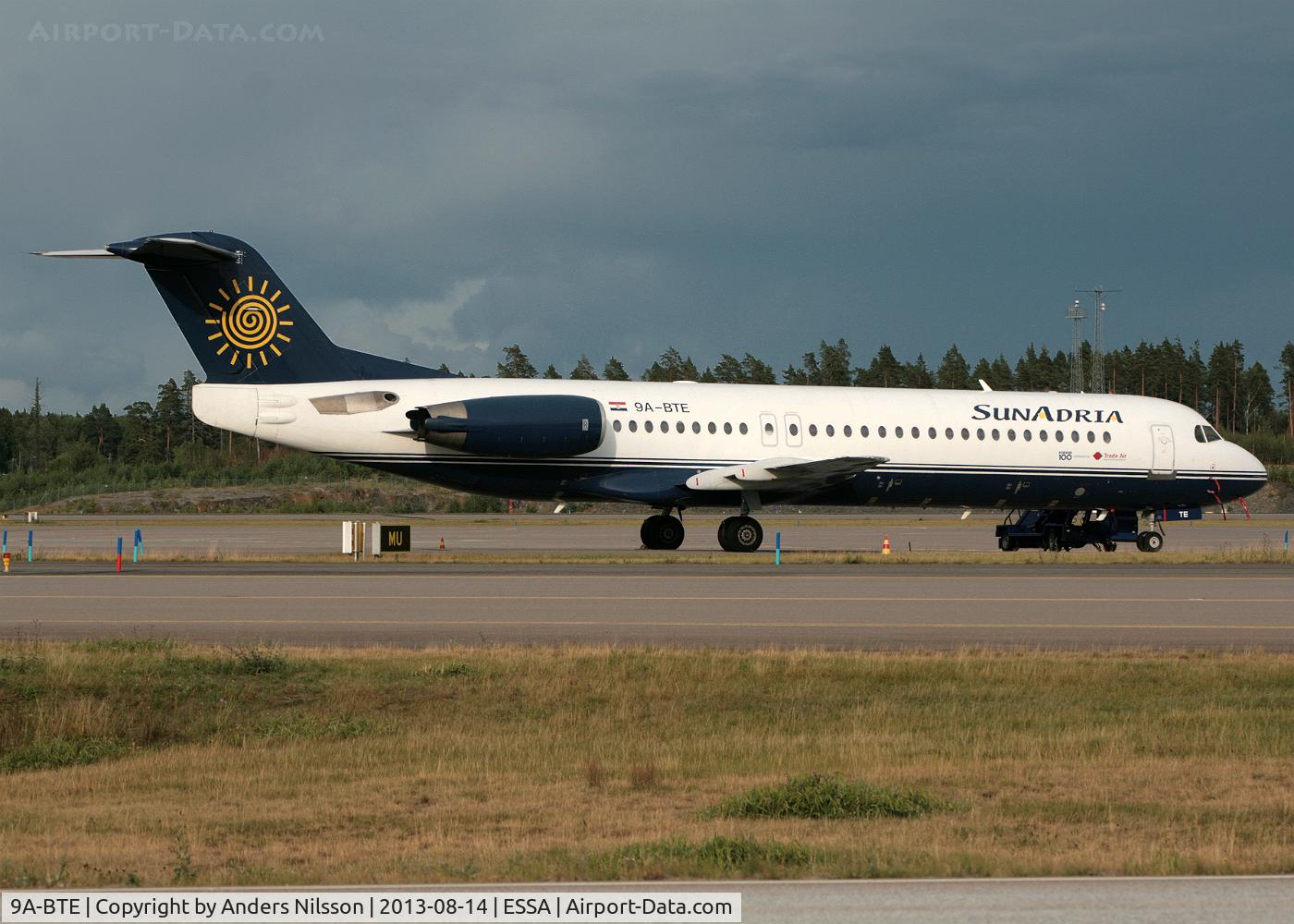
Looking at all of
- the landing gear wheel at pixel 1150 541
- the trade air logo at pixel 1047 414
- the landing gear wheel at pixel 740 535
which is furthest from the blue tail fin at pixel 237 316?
the landing gear wheel at pixel 1150 541

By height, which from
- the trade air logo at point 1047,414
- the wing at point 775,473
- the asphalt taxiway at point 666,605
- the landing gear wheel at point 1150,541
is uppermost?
the trade air logo at point 1047,414

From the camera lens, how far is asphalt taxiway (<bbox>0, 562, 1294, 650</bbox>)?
18453mm

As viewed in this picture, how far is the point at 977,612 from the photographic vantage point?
21.3 m

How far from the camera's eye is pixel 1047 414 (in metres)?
38.4

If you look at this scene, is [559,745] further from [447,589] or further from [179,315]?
[179,315]

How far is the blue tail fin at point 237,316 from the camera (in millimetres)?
32750

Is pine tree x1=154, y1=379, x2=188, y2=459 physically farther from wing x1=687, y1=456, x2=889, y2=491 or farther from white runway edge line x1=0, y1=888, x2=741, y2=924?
white runway edge line x1=0, y1=888, x2=741, y2=924

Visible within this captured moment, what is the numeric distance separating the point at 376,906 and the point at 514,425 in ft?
87.0

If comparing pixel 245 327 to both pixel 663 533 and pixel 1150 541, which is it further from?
pixel 1150 541

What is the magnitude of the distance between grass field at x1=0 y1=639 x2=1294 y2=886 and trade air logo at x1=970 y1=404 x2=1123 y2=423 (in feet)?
70.5

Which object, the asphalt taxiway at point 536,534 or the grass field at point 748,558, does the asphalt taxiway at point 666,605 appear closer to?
the grass field at point 748,558

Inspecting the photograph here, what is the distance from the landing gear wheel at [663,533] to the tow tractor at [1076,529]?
969 centimetres

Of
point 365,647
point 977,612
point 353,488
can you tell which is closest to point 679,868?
point 365,647

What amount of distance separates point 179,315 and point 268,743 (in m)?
22.2
